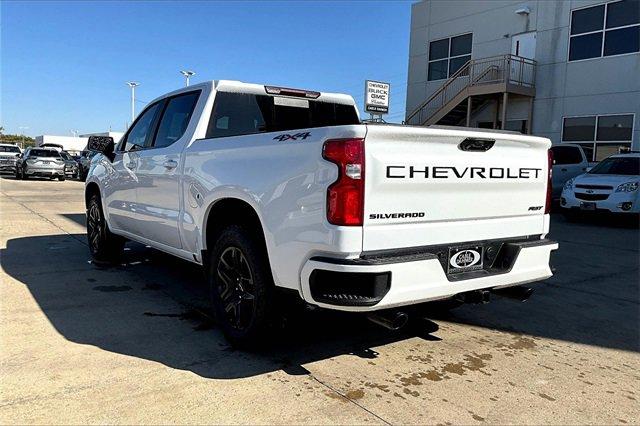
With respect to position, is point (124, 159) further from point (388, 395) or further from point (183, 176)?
point (388, 395)

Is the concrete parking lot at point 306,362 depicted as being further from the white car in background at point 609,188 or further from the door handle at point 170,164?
the white car in background at point 609,188

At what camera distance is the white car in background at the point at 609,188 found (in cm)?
1161

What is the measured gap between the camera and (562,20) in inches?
715

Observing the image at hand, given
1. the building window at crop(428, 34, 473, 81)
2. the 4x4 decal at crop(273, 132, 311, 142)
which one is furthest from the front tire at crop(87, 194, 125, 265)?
the building window at crop(428, 34, 473, 81)

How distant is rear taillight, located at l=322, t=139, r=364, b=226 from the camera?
2.96m

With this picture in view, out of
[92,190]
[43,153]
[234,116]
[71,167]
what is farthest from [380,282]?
[71,167]

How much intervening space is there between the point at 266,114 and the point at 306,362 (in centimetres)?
244

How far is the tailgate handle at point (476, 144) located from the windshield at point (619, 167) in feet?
35.2

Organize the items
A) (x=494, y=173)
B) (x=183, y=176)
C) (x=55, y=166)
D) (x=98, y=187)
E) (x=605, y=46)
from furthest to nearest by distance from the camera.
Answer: (x=55, y=166), (x=605, y=46), (x=98, y=187), (x=183, y=176), (x=494, y=173)

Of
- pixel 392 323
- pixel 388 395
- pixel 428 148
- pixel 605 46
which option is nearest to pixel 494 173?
pixel 428 148

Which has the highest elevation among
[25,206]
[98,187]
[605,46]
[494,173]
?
[605,46]

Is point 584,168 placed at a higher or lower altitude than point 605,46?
lower

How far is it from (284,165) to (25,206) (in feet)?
40.2

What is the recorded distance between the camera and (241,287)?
3797 mm
